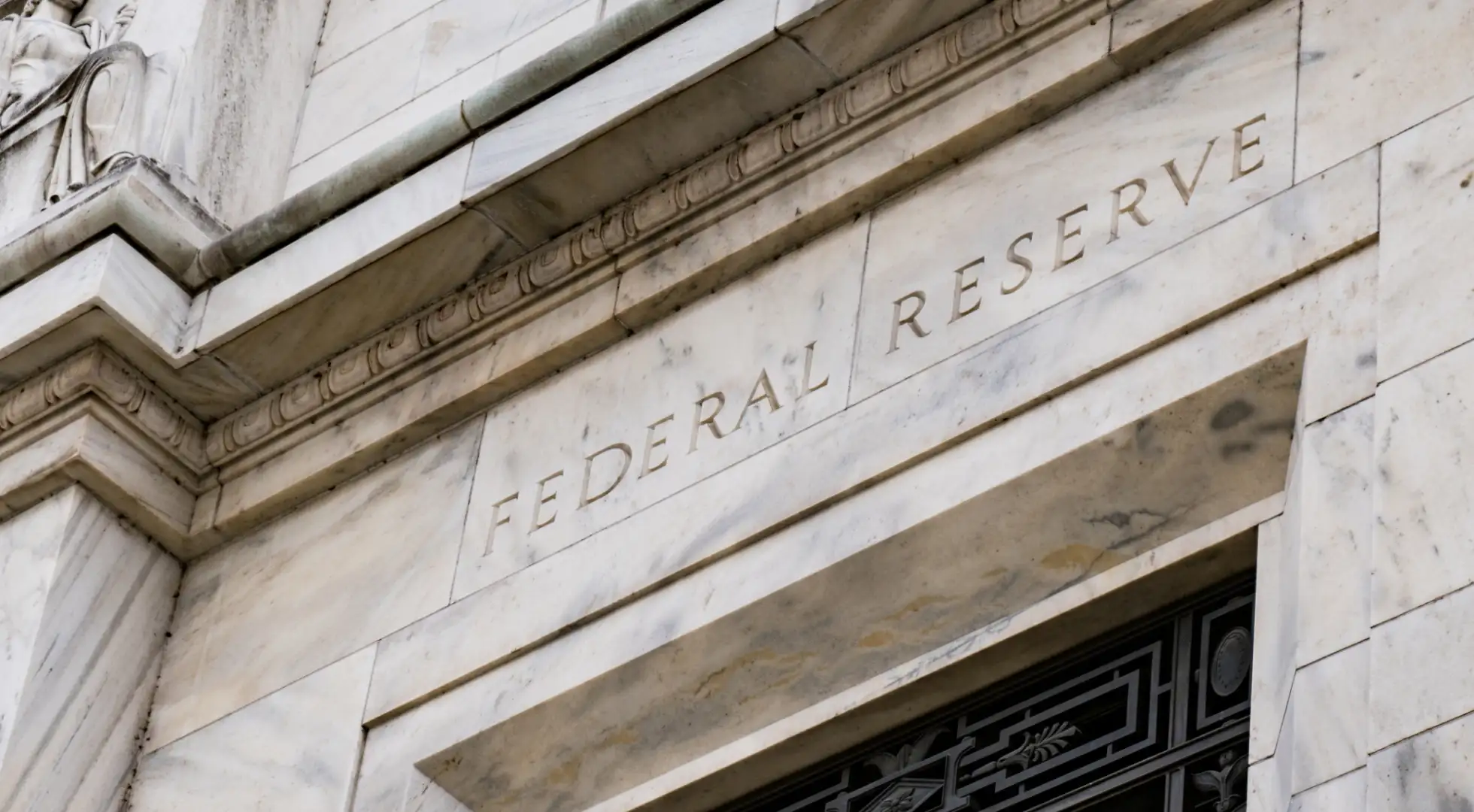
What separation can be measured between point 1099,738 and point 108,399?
3820 millimetres

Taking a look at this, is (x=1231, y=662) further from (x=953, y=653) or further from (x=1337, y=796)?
(x=1337, y=796)

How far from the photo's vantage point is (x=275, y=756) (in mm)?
9328

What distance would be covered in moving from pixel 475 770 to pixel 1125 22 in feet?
9.31

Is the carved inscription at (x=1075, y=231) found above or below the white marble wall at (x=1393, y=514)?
above

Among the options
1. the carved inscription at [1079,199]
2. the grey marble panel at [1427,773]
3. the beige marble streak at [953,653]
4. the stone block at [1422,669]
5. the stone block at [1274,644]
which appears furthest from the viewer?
the carved inscription at [1079,199]

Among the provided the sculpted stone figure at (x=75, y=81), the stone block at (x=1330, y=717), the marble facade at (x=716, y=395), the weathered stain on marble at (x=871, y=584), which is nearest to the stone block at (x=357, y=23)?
the marble facade at (x=716, y=395)

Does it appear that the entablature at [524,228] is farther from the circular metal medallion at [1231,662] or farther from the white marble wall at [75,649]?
the circular metal medallion at [1231,662]

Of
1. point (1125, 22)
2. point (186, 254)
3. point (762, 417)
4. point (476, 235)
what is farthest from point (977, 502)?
point (186, 254)

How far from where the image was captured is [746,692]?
338 inches

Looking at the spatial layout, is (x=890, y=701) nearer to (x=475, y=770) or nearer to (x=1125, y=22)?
(x=475, y=770)

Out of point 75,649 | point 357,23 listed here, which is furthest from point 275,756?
point 357,23

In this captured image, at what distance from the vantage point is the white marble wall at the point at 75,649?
9.48 metres

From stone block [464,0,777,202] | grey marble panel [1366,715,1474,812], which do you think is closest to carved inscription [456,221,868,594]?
stone block [464,0,777,202]

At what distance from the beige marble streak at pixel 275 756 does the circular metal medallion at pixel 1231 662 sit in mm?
2722
